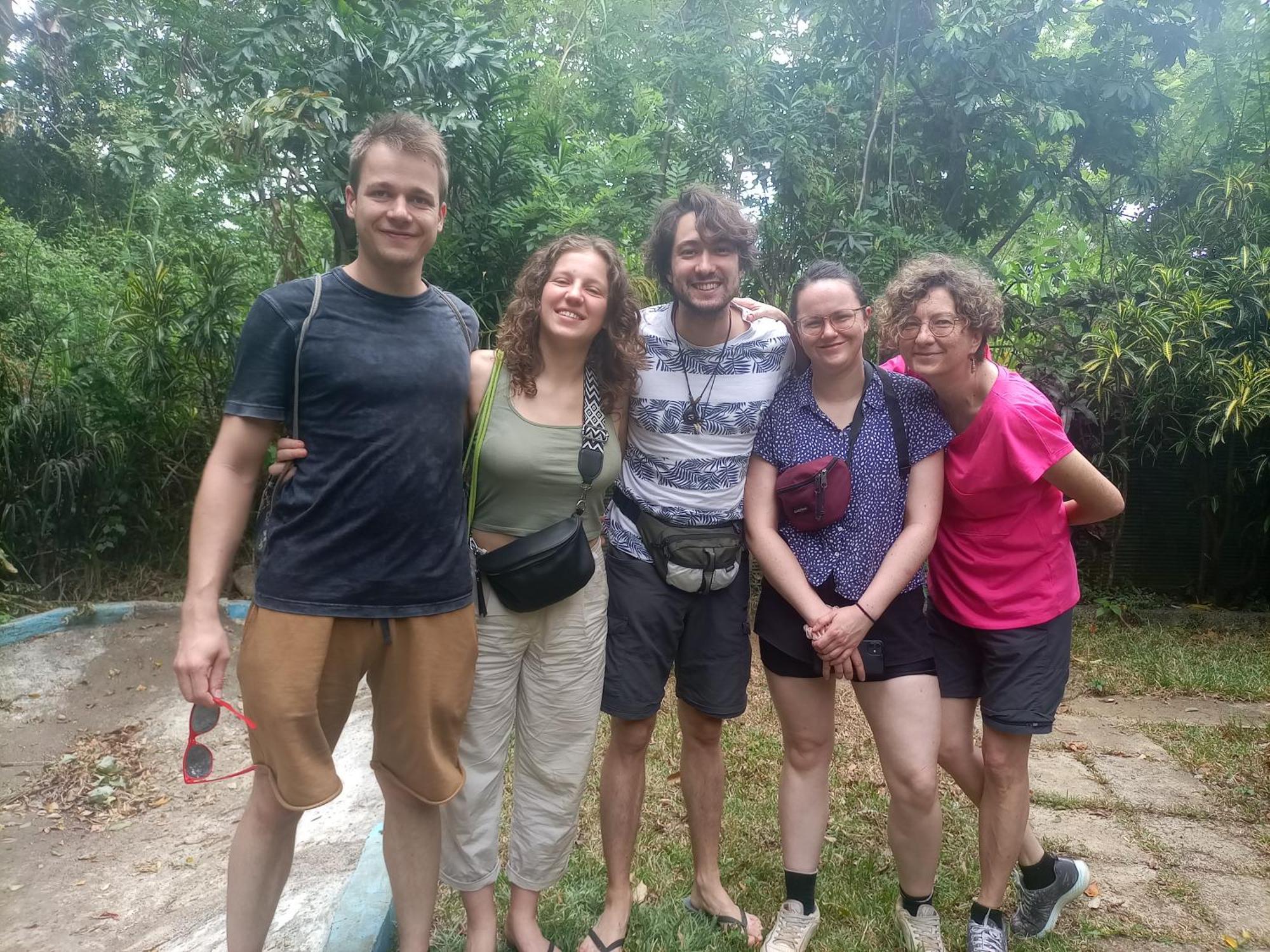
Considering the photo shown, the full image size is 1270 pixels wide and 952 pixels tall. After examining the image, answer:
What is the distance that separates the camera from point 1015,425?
7.23 feet

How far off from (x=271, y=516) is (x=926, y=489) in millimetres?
1585

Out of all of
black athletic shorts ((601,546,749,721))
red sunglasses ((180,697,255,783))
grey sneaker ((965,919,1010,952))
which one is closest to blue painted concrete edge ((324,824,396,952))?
red sunglasses ((180,697,255,783))

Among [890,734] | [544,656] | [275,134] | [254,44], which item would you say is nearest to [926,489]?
[890,734]

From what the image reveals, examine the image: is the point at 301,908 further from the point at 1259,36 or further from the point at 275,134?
the point at 1259,36

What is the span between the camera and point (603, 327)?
226cm

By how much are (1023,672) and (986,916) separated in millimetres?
719

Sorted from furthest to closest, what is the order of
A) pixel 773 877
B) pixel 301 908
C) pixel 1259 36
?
pixel 1259 36, pixel 773 877, pixel 301 908

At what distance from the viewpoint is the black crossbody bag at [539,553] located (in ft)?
6.66

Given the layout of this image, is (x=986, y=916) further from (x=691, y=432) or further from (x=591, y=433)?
(x=591, y=433)

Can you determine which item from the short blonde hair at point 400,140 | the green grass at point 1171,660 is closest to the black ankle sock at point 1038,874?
the short blonde hair at point 400,140

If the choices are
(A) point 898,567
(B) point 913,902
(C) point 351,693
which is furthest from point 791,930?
(C) point 351,693

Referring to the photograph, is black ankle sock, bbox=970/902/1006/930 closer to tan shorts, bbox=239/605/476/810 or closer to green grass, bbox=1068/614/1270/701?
tan shorts, bbox=239/605/476/810

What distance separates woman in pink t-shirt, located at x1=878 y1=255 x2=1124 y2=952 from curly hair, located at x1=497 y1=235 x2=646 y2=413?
70cm

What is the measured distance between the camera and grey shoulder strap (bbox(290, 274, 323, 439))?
1771 mm
